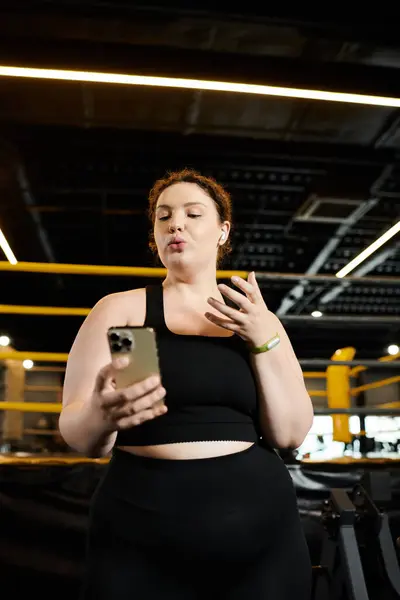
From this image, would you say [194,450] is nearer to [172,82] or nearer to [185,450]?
[185,450]

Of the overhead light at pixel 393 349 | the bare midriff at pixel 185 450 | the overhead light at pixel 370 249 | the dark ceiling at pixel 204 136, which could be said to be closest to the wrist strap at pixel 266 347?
the bare midriff at pixel 185 450

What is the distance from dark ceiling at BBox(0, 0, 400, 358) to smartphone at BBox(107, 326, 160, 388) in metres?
1.57

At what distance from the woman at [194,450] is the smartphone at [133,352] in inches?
1.1

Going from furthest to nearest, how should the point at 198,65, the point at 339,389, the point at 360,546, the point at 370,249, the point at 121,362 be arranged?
the point at 370,249, the point at 339,389, the point at 198,65, the point at 360,546, the point at 121,362

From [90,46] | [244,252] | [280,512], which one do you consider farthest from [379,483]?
[244,252]

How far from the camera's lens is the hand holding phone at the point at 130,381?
843 mm

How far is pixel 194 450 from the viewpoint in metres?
1.02

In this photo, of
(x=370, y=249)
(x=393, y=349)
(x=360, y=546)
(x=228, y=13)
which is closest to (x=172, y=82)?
(x=228, y=13)

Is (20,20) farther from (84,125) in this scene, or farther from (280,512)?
(280,512)

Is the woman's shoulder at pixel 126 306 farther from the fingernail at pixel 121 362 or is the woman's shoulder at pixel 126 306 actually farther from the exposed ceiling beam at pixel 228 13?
the exposed ceiling beam at pixel 228 13

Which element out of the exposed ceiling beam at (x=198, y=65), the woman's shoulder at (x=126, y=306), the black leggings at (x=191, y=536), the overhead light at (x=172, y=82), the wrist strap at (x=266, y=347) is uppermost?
the exposed ceiling beam at (x=198, y=65)

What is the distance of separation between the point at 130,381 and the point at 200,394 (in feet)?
0.65

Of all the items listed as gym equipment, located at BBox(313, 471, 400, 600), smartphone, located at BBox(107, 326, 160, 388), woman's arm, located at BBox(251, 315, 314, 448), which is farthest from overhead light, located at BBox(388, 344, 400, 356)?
smartphone, located at BBox(107, 326, 160, 388)

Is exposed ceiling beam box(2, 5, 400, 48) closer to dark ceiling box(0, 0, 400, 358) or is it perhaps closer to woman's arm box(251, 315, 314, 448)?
dark ceiling box(0, 0, 400, 358)
